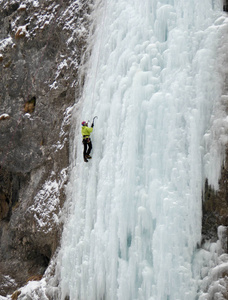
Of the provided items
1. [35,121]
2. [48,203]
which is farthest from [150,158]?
[35,121]

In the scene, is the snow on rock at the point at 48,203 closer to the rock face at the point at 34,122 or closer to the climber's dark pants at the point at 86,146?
the rock face at the point at 34,122

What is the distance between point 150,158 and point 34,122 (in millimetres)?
4313

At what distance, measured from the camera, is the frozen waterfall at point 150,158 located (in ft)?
17.8

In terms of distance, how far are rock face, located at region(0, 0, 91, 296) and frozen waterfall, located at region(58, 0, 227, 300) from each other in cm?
131

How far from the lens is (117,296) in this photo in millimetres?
5754

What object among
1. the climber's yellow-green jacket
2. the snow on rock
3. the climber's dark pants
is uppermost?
the climber's yellow-green jacket

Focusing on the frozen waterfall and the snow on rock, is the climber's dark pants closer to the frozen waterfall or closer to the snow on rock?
the frozen waterfall

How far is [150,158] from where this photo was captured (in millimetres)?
5871

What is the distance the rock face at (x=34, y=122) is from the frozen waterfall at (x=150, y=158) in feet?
4.28

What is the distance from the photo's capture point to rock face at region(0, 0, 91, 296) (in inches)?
330

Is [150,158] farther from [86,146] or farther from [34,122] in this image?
[34,122]

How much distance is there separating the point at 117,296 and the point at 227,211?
6.60 ft

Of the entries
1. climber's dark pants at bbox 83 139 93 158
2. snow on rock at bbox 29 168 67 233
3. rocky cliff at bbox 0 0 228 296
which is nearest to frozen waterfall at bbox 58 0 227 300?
climber's dark pants at bbox 83 139 93 158

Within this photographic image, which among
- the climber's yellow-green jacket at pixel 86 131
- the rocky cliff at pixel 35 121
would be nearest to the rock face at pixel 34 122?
the rocky cliff at pixel 35 121
